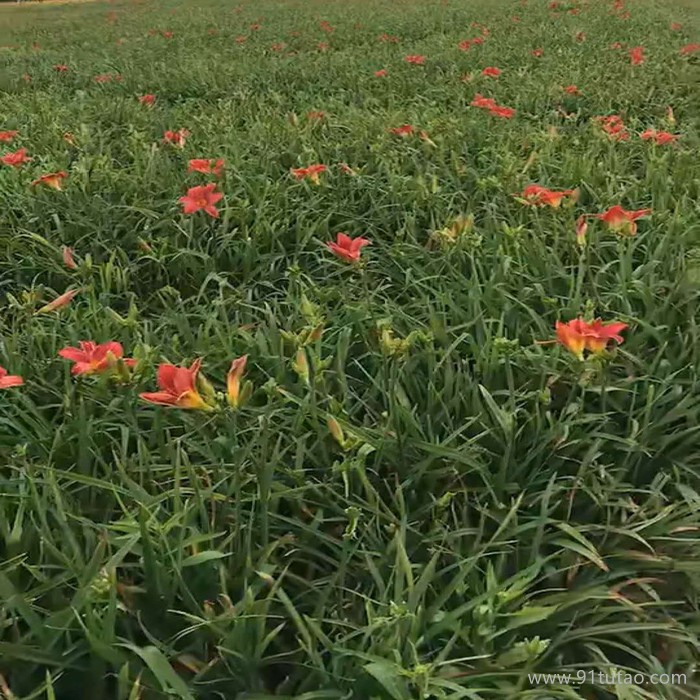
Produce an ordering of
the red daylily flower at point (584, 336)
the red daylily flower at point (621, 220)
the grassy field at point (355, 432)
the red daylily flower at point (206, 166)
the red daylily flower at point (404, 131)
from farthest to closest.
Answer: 1. the red daylily flower at point (404, 131)
2. the red daylily flower at point (206, 166)
3. the red daylily flower at point (621, 220)
4. the red daylily flower at point (584, 336)
5. the grassy field at point (355, 432)

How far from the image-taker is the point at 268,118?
3.84 meters

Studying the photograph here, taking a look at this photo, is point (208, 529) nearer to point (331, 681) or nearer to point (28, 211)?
point (331, 681)

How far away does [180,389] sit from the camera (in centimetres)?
125

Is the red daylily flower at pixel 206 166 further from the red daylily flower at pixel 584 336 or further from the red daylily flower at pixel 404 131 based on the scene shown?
the red daylily flower at pixel 584 336

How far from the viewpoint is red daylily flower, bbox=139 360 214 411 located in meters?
1.25

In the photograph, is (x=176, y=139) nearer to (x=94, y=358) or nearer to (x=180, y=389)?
(x=94, y=358)

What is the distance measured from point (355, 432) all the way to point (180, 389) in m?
0.38

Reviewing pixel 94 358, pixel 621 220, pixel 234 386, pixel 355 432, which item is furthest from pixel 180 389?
pixel 621 220

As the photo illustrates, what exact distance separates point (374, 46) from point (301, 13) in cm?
491

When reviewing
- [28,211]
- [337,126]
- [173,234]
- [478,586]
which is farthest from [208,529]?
[337,126]

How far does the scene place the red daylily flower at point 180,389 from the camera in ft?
4.09

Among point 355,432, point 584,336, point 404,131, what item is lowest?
point 355,432

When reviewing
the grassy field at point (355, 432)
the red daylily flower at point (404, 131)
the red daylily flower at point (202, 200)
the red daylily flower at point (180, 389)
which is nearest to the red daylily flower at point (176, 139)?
the grassy field at point (355, 432)

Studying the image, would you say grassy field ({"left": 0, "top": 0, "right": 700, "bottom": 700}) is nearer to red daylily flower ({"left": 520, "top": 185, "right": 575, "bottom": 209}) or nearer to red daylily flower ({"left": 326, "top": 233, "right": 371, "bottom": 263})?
red daylily flower ({"left": 326, "top": 233, "right": 371, "bottom": 263})
